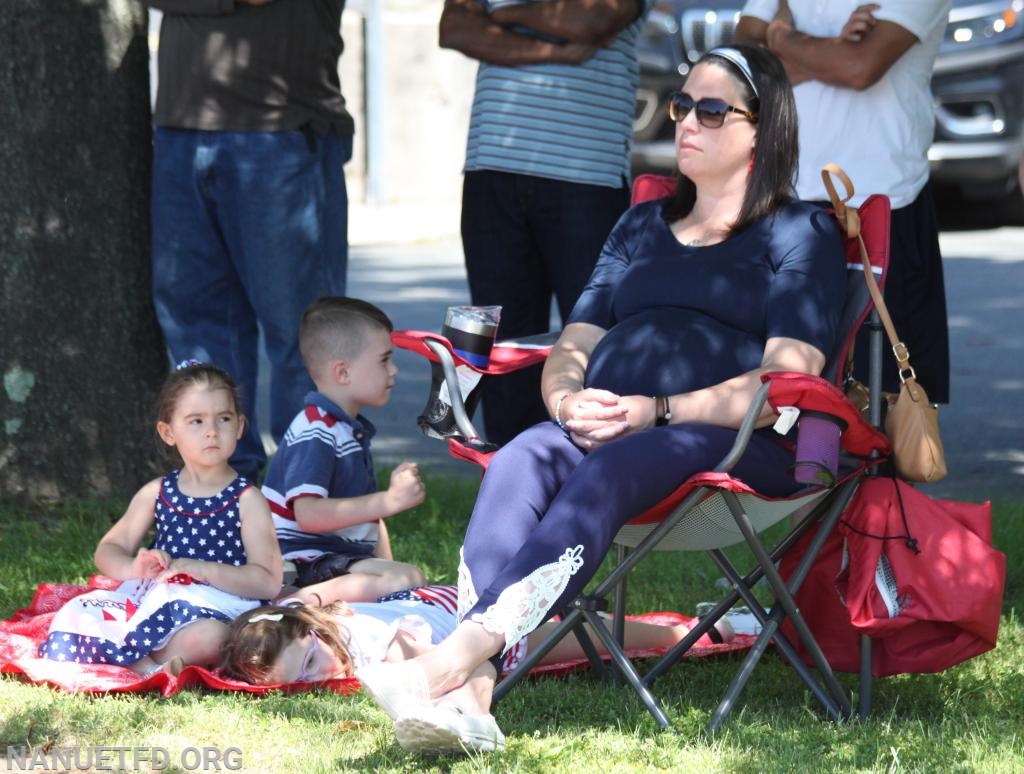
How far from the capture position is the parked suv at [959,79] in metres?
11.3

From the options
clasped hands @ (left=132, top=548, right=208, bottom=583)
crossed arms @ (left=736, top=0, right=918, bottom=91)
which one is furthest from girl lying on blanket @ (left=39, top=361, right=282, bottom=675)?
crossed arms @ (left=736, top=0, right=918, bottom=91)

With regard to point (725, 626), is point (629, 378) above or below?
above

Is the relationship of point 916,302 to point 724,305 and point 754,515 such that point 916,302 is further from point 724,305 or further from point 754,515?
point 754,515

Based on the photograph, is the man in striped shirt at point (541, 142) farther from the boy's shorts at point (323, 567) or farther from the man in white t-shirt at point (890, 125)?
→ the boy's shorts at point (323, 567)

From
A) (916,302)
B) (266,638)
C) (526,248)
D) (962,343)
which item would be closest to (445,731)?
(266,638)

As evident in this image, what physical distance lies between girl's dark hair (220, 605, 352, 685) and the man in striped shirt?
1.68 m

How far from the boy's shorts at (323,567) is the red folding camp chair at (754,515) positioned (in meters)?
0.49

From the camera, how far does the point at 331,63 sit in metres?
5.56

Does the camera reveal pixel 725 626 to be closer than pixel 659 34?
Yes

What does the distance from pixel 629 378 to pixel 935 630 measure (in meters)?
0.89

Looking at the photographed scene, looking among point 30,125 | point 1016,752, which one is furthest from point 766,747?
point 30,125

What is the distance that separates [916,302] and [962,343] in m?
4.36

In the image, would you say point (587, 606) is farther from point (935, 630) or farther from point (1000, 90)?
point (1000, 90)

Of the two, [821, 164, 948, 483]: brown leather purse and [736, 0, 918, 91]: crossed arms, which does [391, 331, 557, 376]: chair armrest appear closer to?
[821, 164, 948, 483]: brown leather purse
